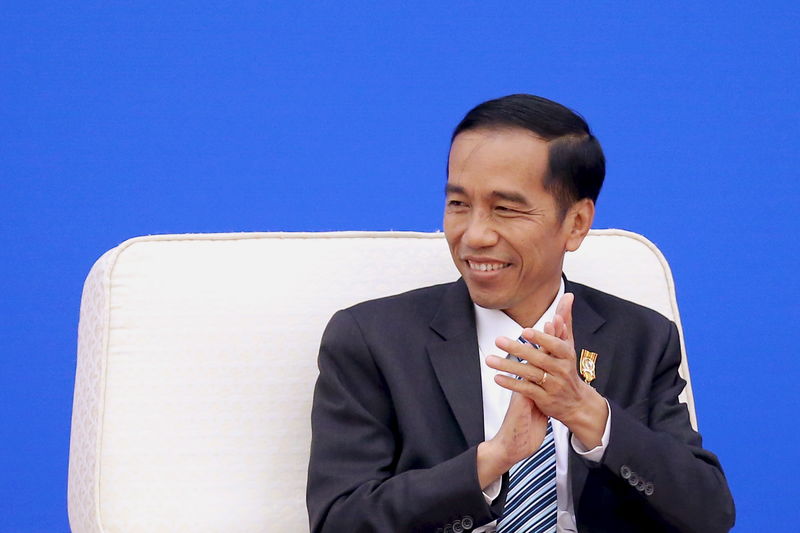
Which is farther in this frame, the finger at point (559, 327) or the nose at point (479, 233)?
the nose at point (479, 233)

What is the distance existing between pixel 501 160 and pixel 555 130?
0.12m

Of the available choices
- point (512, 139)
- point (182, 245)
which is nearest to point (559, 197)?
point (512, 139)

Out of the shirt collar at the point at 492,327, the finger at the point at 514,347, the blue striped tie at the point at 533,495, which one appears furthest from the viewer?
the shirt collar at the point at 492,327

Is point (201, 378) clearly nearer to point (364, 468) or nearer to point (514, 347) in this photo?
point (364, 468)

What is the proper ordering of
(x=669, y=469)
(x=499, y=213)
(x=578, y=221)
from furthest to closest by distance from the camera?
(x=578, y=221)
(x=499, y=213)
(x=669, y=469)

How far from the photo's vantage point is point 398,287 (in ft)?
7.10

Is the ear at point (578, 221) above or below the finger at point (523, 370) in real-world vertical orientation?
above

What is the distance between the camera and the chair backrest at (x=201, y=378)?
76.2 inches

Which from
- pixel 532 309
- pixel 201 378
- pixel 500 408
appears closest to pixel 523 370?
pixel 500 408

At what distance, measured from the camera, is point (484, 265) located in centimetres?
195

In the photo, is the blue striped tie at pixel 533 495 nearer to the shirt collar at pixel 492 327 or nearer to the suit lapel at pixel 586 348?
the suit lapel at pixel 586 348

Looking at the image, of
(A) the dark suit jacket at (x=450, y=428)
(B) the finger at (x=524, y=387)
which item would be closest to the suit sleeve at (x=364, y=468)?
(A) the dark suit jacket at (x=450, y=428)

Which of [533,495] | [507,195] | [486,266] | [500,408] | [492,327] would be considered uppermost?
[507,195]

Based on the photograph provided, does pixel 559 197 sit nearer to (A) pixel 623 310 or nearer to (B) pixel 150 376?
(A) pixel 623 310
